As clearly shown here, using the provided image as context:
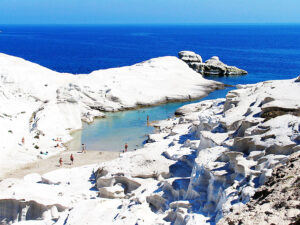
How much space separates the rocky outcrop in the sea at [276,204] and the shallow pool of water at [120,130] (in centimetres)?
2590

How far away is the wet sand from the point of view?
2784cm

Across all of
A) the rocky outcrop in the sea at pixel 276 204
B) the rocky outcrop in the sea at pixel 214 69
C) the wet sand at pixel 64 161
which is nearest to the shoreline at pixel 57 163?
the wet sand at pixel 64 161

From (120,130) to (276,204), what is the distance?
106 ft

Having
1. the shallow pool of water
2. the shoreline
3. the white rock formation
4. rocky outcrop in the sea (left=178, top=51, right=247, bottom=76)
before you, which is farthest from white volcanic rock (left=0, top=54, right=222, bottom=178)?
rocky outcrop in the sea (left=178, top=51, right=247, bottom=76)

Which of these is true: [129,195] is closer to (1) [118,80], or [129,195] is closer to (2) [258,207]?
(2) [258,207]

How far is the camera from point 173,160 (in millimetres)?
23406

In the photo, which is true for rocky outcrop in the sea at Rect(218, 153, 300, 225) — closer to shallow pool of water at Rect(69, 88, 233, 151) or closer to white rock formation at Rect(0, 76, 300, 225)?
white rock formation at Rect(0, 76, 300, 225)

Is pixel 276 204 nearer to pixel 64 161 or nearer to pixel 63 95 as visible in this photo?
pixel 64 161

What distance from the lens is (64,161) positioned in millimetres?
30016

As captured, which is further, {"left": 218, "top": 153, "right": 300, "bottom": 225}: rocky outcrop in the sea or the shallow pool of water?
the shallow pool of water

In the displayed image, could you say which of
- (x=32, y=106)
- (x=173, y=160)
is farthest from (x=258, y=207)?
(x=32, y=106)

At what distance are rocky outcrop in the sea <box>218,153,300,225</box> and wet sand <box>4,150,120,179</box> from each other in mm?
22082

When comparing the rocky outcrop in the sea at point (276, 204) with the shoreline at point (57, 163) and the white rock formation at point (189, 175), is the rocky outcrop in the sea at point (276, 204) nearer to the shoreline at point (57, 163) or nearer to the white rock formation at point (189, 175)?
the white rock formation at point (189, 175)

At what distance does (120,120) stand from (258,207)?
36155 millimetres
